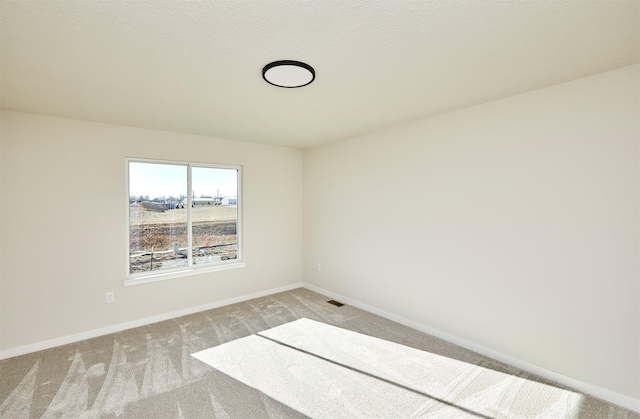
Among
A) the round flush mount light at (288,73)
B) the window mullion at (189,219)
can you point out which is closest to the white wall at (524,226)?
the round flush mount light at (288,73)

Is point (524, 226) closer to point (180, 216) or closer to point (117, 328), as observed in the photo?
point (180, 216)

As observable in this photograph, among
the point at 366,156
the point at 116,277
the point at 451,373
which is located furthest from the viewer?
the point at 366,156

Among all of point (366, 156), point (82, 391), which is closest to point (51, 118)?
point (82, 391)

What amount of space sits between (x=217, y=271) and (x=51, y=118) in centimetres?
256

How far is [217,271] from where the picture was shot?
13.8 ft

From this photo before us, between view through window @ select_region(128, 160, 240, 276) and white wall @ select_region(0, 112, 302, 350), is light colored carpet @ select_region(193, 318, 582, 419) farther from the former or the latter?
view through window @ select_region(128, 160, 240, 276)

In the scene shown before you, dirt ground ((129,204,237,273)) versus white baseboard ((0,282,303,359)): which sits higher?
dirt ground ((129,204,237,273))

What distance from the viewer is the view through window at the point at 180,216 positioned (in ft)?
12.1

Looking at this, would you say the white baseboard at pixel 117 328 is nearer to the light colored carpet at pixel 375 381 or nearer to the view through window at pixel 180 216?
the view through window at pixel 180 216

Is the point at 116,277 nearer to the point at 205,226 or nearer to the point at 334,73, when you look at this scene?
the point at 205,226

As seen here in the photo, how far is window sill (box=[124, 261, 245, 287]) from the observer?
3.57m

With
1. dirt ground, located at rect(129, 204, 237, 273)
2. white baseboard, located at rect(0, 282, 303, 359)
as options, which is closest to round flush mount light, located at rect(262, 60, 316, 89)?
dirt ground, located at rect(129, 204, 237, 273)

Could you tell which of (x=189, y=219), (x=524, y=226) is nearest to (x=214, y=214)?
(x=189, y=219)

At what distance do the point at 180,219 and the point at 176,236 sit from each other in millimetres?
236
